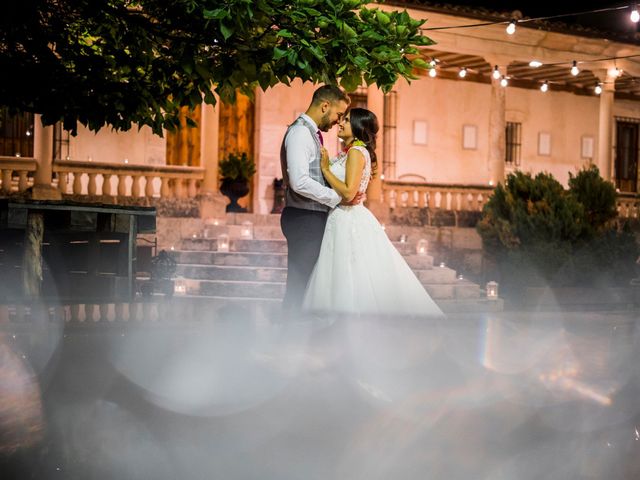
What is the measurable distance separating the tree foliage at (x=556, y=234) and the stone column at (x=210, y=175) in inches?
189

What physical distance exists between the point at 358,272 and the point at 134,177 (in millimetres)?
9062

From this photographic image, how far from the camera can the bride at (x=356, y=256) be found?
557 cm

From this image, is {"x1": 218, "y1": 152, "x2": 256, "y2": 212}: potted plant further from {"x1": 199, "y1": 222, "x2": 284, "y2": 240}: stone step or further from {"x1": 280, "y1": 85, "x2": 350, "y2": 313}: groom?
{"x1": 280, "y1": 85, "x2": 350, "y2": 313}: groom

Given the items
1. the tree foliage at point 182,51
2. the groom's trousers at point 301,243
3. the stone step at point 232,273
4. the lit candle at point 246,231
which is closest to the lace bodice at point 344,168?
the groom's trousers at point 301,243

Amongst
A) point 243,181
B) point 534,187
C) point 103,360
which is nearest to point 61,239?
point 103,360

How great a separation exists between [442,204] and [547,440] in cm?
1304

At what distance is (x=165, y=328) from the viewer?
7711mm

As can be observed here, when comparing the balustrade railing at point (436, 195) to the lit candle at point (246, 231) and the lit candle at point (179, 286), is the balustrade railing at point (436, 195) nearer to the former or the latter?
the lit candle at point (246, 231)

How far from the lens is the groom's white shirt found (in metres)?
5.22

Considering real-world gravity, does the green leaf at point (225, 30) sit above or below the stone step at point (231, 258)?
above

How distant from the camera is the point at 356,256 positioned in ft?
19.2

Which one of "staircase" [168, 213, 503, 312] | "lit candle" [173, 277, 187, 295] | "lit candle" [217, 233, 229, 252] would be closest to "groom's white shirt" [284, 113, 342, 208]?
"staircase" [168, 213, 503, 312]

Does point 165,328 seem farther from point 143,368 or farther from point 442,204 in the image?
point 442,204

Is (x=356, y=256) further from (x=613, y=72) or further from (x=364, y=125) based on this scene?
(x=613, y=72)
